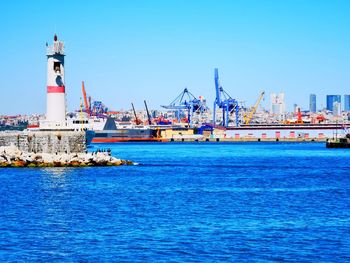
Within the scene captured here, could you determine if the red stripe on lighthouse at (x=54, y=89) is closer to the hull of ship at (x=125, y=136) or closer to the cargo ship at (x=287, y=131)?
the hull of ship at (x=125, y=136)

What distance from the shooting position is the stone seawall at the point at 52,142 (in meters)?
58.4

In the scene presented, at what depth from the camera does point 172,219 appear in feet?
89.5

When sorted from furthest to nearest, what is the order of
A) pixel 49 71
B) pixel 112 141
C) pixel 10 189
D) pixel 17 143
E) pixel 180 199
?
pixel 112 141 < pixel 49 71 < pixel 17 143 < pixel 10 189 < pixel 180 199

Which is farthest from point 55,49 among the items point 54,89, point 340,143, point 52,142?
point 340,143

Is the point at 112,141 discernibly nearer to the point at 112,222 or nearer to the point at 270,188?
the point at 270,188

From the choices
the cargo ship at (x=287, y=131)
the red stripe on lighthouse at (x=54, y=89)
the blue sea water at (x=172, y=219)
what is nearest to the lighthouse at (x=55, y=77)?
the red stripe on lighthouse at (x=54, y=89)

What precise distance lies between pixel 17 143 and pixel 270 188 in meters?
25.1

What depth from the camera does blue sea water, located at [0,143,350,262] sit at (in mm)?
21234

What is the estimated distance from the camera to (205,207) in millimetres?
31047

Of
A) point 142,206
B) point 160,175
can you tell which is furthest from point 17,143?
point 142,206

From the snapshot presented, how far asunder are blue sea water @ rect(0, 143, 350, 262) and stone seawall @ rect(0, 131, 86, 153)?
11.7 metres

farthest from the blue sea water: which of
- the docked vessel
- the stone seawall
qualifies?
the docked vessel

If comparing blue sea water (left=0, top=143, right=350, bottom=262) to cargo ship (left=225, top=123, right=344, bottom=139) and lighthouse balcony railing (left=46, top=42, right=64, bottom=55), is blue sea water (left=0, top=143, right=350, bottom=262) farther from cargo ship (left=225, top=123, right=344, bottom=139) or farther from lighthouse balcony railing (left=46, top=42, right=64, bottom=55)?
cargo ship (left=225, top=123, right=344, bottom=139)

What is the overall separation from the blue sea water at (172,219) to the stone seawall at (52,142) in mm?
11708
